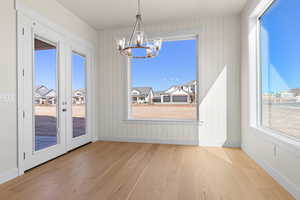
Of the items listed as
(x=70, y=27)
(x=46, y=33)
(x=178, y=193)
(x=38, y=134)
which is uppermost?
(x=70, y=27)

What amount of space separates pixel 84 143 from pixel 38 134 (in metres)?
1.39

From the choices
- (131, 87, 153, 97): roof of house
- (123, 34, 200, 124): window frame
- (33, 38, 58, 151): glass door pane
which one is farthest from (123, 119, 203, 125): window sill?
(33, 38, 58, 151): glass door pane

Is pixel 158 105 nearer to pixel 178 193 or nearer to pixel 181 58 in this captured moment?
pixel 181 58

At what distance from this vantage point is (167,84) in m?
4.60

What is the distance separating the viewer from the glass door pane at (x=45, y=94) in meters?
3.01

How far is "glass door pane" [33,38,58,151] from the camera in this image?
3.01 m

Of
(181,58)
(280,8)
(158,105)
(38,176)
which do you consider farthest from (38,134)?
(280,8)

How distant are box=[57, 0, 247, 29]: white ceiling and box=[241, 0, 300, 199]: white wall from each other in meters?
0.58

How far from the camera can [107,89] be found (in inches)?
188

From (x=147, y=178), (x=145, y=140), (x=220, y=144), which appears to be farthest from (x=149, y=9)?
(x=220, y=144)

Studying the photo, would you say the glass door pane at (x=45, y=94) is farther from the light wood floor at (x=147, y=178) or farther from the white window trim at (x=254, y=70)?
the white window trim at (x=254, y=70)

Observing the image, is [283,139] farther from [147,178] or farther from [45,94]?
[45,94]

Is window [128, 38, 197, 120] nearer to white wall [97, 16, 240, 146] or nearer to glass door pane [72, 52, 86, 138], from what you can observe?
white wall [97, 16, 240, 146]

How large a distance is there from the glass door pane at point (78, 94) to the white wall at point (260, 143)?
3762mm
